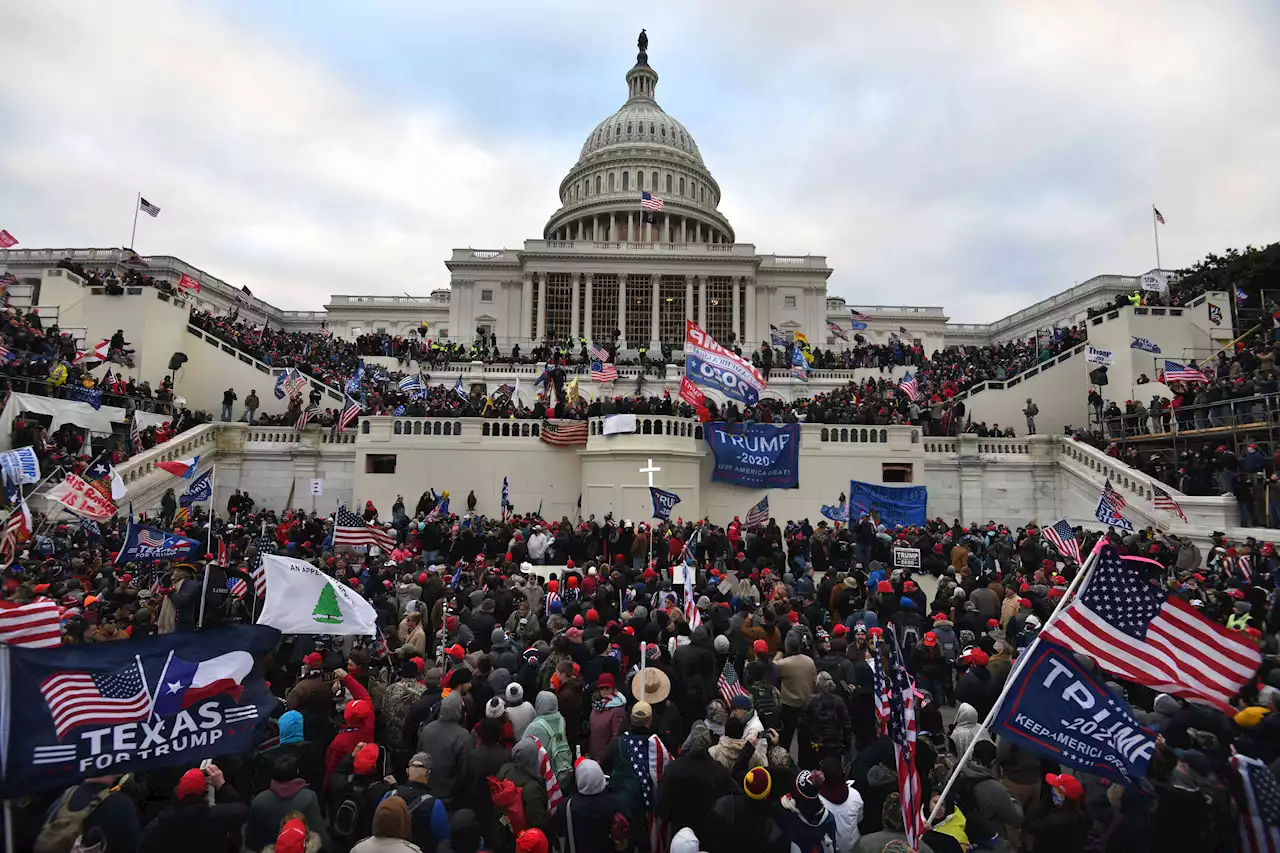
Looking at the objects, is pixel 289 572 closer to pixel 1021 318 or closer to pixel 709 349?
pixel 709 349

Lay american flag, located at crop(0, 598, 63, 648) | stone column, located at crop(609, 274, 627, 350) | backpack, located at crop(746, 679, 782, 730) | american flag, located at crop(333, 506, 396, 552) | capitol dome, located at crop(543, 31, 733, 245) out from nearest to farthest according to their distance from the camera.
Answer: american flag, located at crop(0, 598, 63, 648) → backpack, located at crop(746, 679, 782, 730) → american flag, located at crop(333, 506, 396, 552) → stone column, located at crop(609, 274, 627, 350) → capitol dome, located at crop(543, 31, 733, 245)

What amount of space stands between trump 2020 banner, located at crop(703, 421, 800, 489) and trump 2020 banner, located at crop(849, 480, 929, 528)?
117 inches

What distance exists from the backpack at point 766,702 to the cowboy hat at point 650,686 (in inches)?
41.1

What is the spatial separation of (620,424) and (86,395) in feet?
61.5

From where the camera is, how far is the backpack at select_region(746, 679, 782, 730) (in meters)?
7.59

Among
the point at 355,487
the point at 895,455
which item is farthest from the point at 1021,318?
the point at 355,487

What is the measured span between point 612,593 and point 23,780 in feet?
24.9

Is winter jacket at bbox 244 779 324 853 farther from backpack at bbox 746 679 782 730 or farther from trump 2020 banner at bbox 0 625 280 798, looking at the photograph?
backpack at bbox 746 679 782 730

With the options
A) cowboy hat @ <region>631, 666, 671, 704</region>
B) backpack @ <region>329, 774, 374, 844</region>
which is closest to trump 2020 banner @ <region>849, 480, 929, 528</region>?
cowboy hat @ <region>631, 666, 671, 704</region>

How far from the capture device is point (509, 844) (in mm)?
5496

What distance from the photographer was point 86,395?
24.3 metres

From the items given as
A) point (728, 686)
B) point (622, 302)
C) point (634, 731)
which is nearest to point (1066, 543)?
point (728, 686)

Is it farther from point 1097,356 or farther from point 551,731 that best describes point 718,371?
point 1097,356

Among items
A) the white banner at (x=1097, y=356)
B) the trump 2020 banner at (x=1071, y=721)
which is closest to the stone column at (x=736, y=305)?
the white banner at (x=1097, y=356)
